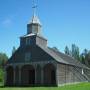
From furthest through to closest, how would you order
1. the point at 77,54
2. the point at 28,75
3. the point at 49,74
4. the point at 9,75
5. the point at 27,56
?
the point at 77,54
the point at 9,75
the point at 28,75
the point at 27,56
the point at 49,74

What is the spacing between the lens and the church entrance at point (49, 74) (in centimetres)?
4336

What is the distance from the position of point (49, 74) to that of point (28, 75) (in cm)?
506

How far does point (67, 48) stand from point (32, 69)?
6516cm

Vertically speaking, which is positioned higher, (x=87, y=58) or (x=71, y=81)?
(x=87, y=58)

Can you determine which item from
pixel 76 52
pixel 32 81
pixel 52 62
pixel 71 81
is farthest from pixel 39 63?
pixel 76 52

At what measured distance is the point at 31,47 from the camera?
4478cm

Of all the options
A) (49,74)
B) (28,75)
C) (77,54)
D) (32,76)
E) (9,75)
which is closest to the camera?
(49,74)

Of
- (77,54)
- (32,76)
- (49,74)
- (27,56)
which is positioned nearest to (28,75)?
(32,76)

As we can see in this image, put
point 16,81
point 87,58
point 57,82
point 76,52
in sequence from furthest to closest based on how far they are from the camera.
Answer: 1. point 76,52
2. point 87,58
3. point 16,81
4. point 57,82

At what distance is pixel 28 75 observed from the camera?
46750 mm

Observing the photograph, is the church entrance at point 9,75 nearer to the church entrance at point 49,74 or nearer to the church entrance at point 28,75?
the church entrance at point 28,75

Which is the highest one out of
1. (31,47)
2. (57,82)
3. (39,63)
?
(31,47)

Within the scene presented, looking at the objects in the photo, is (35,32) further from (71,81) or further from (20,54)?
(71,81)

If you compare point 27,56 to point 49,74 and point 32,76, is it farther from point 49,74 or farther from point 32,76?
point 49,74
